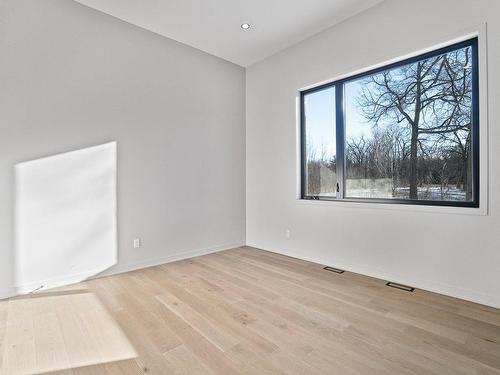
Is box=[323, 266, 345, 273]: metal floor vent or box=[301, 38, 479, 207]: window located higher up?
box=[301, 38, 479, 207]: window

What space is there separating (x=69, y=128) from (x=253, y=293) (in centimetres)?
269

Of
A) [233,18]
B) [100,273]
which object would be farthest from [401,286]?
[233,18]

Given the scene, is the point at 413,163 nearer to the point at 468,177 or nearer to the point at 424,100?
the point at 468,177

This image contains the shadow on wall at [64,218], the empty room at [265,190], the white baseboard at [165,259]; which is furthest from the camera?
the white baseboard at [165,259]

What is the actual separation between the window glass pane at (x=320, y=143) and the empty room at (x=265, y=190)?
3 cm

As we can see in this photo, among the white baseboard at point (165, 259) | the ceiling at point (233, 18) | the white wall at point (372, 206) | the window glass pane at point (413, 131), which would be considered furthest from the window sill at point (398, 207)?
the ceiling at point (233, 18)

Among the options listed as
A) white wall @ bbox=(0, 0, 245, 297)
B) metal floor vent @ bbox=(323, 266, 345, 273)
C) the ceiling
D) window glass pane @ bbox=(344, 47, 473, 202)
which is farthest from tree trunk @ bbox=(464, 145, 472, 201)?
white wall @ bbox=(0, 0, 245, 297)

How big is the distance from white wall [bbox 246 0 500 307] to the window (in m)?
0.18

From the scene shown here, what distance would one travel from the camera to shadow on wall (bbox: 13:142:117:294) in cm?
268

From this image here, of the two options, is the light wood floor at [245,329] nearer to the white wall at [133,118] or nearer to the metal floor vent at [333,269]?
the metal floor vent at [333,269]

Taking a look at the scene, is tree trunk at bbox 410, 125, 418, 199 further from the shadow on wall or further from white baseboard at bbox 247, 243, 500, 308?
the shadow on wall

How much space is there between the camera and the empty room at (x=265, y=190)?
1909 mm

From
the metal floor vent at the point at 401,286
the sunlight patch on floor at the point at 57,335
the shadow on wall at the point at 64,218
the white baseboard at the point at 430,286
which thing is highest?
the shadow on wall at the point at 64,218

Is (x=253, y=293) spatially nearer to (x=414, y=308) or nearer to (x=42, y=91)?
(x=414, y=308)
